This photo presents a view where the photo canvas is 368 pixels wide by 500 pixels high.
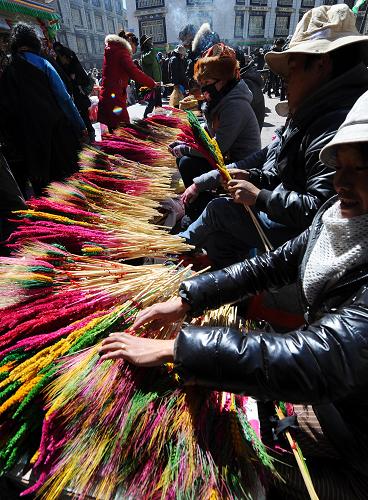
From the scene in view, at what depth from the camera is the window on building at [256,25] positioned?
39219 millimetres

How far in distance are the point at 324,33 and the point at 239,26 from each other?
47.0 metres

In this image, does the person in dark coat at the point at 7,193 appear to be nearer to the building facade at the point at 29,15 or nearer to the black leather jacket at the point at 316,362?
the black leather jacket at the point at 316,362

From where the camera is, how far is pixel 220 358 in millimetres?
826

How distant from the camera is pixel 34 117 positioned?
301 cm

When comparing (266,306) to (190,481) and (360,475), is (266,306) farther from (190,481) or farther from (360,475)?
(190,481)

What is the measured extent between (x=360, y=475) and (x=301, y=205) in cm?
112

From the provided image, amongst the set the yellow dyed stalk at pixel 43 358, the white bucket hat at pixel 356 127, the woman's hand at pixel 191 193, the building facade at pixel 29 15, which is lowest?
the woman's hand at pixel 191 193

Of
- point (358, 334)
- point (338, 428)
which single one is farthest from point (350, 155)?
point (338, 428)

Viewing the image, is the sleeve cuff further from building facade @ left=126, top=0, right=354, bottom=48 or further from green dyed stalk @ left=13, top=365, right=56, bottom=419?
building facade @ left=126, top=0, right=354, bottom=48

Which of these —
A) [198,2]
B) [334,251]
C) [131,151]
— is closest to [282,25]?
[198,2]

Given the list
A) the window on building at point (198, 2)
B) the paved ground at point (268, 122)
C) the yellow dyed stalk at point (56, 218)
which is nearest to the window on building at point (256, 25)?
the window on building at point (198, 2)

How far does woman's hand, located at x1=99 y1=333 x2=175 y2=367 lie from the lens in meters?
0.95

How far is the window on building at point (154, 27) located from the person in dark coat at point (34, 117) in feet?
137

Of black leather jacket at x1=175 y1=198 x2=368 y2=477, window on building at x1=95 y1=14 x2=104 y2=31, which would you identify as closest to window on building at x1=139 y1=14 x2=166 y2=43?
window on building at x1=95 y1=14 x2=104 y2=31
